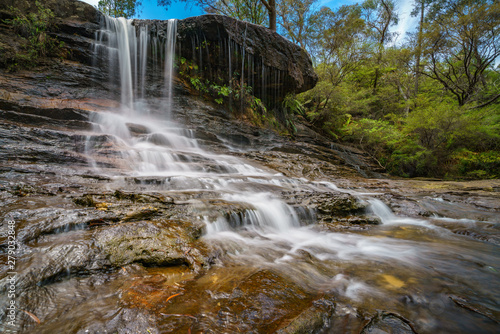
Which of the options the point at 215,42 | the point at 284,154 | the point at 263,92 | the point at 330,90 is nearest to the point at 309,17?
the point at 330,90

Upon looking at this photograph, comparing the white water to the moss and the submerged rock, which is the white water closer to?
the submerged rock

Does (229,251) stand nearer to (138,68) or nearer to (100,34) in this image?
(138,68)

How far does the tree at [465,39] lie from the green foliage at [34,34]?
17889 mm

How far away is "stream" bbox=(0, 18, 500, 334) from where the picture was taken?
1314 millimetres

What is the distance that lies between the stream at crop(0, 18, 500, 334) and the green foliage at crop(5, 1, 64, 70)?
558 cm

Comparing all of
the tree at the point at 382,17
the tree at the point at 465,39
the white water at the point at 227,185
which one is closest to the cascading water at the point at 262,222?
the white water at the point at 227,185

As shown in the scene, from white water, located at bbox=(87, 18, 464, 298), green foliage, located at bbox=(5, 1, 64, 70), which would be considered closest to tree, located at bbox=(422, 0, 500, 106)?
white water, located at bbox=(87, 18, 464, 298)

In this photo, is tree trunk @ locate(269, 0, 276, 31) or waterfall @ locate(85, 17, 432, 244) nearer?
waterfall @ locate(85, 17, 432, 244)

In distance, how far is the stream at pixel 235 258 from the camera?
4.31ft

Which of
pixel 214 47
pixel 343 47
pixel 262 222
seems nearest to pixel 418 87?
pixel 343 47

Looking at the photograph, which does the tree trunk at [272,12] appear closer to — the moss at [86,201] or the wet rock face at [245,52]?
the wet rock face at [245,52]

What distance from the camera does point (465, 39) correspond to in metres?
10.0

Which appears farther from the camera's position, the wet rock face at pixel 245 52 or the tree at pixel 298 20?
the tree at pixel 298 20

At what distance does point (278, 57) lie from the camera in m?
10.5
